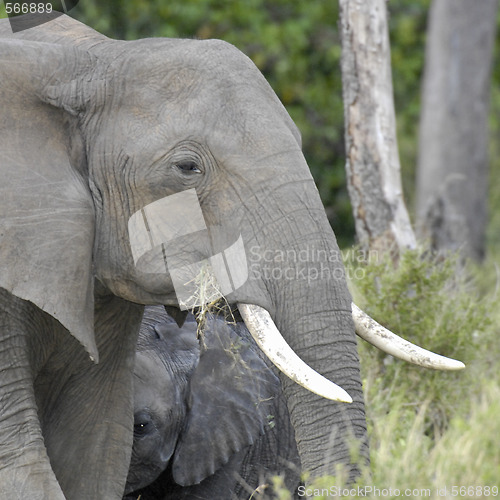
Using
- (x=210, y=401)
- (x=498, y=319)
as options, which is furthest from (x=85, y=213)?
(x=498, y=319)

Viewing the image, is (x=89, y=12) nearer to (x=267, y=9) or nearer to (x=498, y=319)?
(x=267, y=9)

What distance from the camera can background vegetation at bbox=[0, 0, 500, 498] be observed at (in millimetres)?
4203

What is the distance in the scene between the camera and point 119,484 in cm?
389

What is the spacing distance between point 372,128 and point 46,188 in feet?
10.6

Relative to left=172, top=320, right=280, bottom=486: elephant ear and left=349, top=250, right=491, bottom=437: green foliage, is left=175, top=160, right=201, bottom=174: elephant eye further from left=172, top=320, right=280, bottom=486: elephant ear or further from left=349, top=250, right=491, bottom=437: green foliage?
left=349, top=250, right=491, bottom=437: green foliage

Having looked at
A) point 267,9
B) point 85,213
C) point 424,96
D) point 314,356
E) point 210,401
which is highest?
point 85,213

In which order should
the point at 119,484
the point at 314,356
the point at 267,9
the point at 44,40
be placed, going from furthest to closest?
the point at 267,9 < the point at 119,484 < the point at 44,40 < the point at 314,356

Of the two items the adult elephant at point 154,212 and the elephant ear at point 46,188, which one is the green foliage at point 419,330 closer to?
the adult elephant at point 154,212

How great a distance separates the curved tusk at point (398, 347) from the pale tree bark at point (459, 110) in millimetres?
8222

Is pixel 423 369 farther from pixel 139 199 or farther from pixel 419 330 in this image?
pixel 139 199

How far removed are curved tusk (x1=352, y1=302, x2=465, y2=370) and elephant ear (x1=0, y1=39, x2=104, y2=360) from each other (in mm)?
808

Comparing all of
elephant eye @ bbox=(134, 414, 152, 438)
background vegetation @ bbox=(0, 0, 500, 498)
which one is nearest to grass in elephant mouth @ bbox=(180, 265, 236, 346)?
background vegetation @ bbox=(0, 0, 500, 498)

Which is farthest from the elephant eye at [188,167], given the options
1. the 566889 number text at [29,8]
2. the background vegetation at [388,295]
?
the background vegetation at [388,295]

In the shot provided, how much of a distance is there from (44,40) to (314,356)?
4.31 ft
